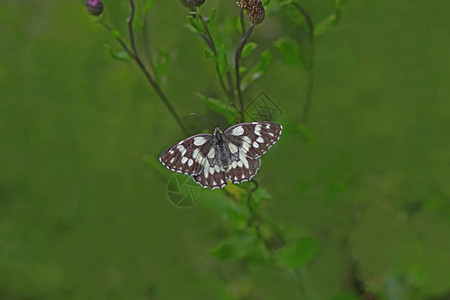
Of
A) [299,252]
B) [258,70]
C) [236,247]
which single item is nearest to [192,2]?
[258,70]

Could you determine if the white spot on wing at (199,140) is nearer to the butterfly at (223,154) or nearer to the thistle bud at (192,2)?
the butterfly at (223,154)

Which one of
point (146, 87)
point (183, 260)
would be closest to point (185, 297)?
point (183, 260)

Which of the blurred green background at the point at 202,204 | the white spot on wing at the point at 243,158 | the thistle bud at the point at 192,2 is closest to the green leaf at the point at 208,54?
the thistle bud at the point at 192,2

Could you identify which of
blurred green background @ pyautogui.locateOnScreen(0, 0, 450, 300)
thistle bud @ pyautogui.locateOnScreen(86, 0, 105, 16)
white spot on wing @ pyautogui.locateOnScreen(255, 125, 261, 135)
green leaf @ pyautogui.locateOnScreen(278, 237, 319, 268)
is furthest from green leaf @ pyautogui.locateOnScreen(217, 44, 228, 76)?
green leaf @ pyautogui.locateOnScreen(278, 237, 319, 268)

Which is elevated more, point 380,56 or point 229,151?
point 229,151

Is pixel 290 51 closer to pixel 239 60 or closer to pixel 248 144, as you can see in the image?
pixel 239 60

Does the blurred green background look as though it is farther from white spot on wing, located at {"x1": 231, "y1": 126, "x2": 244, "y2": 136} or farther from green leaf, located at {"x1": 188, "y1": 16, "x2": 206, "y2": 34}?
green leaf, located at {"x1": 188, "y1": 16, "x2": 206, "y2": 34}

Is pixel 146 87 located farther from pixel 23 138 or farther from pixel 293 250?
pixel 293 250
